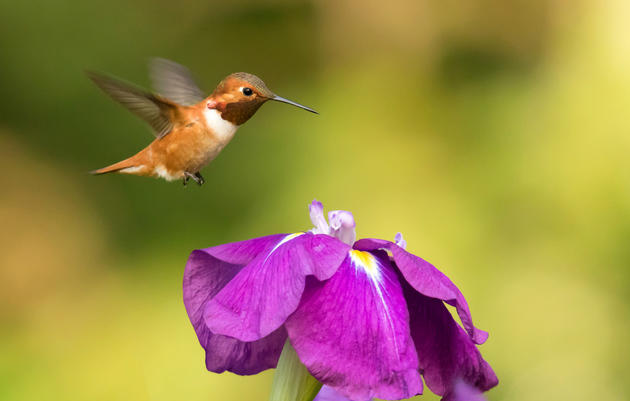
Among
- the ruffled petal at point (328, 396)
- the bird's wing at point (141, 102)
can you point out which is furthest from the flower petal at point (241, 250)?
the bird's wing at point (141, 102)

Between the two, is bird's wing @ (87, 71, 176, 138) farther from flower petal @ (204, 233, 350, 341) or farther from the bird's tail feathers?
flower petal @ (204, 233, 350, 341)

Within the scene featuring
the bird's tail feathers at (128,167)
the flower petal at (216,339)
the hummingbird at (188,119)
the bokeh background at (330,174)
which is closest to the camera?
the flower petal at (216,339)

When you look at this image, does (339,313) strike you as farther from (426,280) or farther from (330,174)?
(330,174)

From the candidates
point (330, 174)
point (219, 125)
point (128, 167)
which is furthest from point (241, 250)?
point (330, 174)

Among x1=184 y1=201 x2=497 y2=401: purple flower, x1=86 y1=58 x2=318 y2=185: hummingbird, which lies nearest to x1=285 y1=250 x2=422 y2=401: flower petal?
x1=184 y1=201 x2=497 y2=401: purple flower

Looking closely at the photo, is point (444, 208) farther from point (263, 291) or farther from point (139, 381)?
point (263, 291)

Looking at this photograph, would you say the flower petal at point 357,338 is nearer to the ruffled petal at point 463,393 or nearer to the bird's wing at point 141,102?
the ruffled petal at point 463,393
